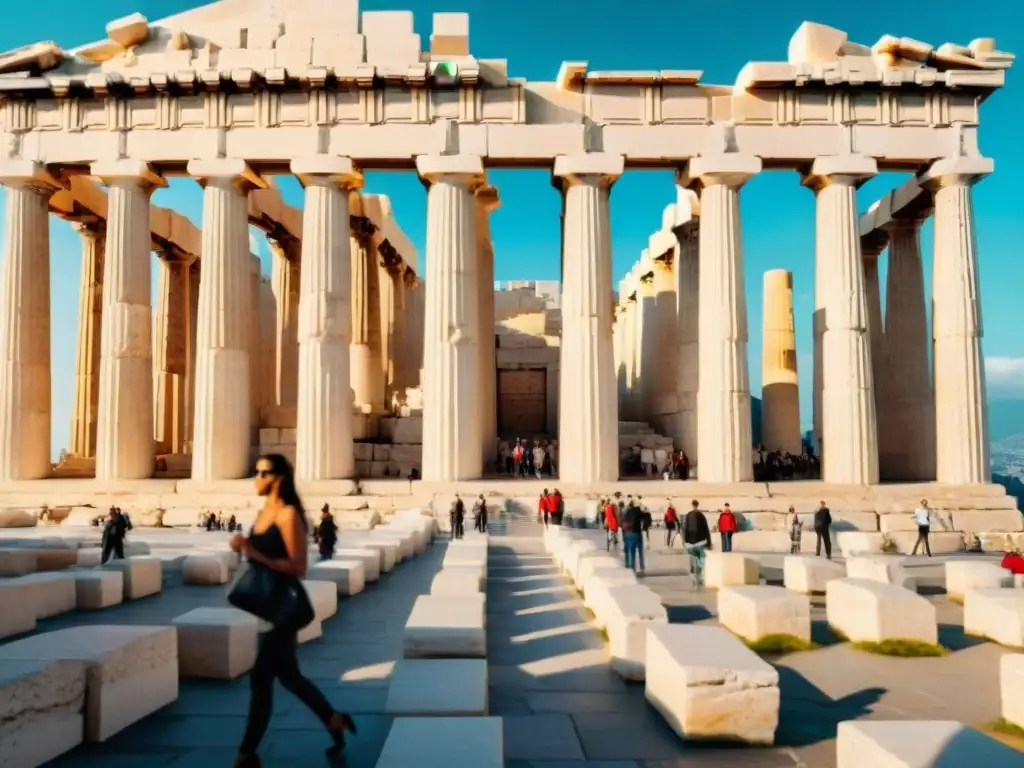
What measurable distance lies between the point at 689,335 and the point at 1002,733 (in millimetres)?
29049

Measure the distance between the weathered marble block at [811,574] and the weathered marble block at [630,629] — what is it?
5195 millimetres

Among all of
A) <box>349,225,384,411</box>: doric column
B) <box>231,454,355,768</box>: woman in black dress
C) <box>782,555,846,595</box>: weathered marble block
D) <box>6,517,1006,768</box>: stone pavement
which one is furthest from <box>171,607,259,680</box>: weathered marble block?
<box>349,225,384,411</box>: doric column

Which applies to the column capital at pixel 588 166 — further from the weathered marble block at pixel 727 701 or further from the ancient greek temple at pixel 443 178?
the weathered marble block at pixel 727 701

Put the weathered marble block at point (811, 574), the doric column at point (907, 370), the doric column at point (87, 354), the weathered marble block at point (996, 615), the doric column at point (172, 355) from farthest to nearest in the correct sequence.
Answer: the doric column at point (172, 355) < the doric column at point (87, 354) < the doric column at point (907, 370) < the weathered marble block at point (811, 574) < the weathered marble block at point (996, 615)

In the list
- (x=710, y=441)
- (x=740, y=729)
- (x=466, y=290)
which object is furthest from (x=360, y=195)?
(x=740, y=729)

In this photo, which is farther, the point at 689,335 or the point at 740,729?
the point at 689,335

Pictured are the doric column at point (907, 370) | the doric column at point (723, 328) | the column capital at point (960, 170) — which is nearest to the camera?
the doric column at point (723, 328)

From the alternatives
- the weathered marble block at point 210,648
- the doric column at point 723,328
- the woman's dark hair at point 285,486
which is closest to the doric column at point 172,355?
the doric column at point 723,328

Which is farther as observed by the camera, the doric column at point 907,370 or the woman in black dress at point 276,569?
the doric column at point 907,370

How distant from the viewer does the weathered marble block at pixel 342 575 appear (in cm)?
1241

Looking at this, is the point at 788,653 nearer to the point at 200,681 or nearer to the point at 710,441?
the point at 200,681

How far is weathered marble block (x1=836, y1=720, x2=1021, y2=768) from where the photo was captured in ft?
15.3

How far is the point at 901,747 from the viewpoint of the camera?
15.9 ft

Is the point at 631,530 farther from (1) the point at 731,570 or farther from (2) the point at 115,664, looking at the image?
(2) the point at 115,664
